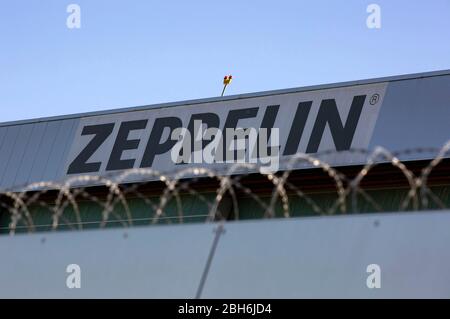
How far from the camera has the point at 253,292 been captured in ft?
33.9

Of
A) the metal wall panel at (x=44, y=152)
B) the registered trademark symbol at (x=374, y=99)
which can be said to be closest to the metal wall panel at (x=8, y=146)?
the metal wall panel at (x=44, y=152)

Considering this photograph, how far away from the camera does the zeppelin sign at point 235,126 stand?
21.2 meters

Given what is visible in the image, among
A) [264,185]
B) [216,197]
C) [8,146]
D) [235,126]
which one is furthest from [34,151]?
[264,185]

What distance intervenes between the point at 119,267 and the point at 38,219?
15.5 meters

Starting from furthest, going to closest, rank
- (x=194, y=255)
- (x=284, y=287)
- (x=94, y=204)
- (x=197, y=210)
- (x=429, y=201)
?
(x=94, y=204) < (x=197, y=210) < (x=429, y=201) < (x=194, y=255) < (x=284, y=287)

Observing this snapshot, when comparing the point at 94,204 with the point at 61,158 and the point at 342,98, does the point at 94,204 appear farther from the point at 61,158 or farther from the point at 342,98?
the point at 342,98

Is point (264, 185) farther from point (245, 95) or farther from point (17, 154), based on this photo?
point (17, 154)

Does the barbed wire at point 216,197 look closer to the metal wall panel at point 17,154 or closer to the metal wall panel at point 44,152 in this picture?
the metal wall panel at point 44,152

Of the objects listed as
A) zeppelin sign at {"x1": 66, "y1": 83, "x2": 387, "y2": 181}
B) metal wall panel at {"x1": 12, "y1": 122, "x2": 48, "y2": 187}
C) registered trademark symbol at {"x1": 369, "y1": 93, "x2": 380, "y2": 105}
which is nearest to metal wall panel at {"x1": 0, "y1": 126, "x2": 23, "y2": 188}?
metal wall panel at {"x1": 12, "y1": 122, "x2": 48, "y2": 187}

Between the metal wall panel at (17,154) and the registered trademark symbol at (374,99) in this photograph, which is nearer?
the registered trademark symbol at (374,99)

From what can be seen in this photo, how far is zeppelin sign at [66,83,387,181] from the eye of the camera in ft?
69.6

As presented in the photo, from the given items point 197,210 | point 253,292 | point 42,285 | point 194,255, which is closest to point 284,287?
point 253,292

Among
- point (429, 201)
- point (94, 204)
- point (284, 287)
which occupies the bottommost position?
point (284, 287)

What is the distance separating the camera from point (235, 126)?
74.4 ft
